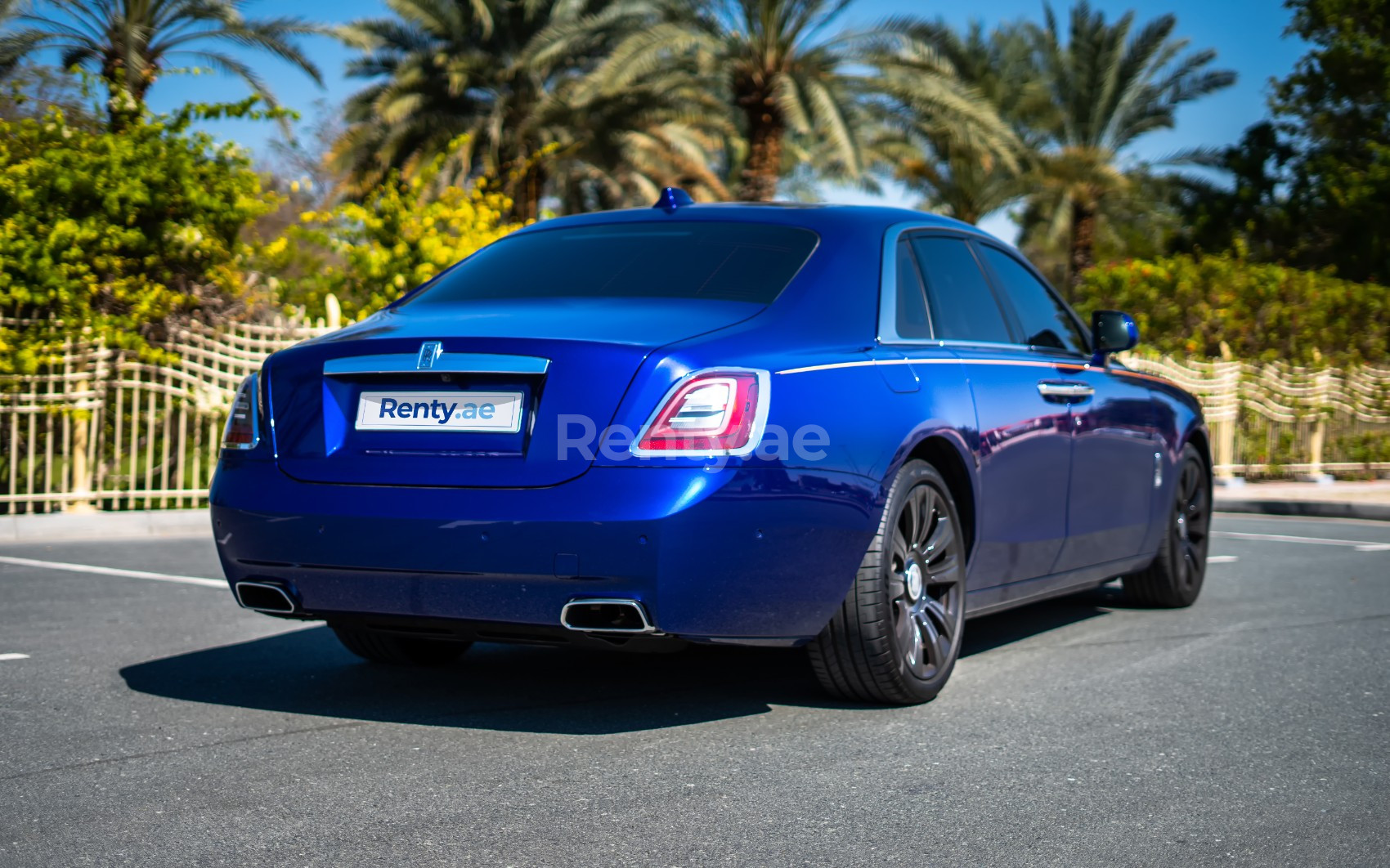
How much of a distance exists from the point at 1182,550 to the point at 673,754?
3.97 m

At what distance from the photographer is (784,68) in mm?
23203

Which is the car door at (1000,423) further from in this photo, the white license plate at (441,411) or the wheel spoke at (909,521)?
the white license plate at (441,411)

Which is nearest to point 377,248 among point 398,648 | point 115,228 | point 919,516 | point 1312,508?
point 115,228

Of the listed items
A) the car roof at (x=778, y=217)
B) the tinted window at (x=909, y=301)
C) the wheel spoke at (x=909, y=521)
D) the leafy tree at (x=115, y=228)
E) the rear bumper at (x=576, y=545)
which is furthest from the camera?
the leafy tree at (x=115, y=228)

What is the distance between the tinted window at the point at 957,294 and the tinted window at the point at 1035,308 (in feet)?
0.68

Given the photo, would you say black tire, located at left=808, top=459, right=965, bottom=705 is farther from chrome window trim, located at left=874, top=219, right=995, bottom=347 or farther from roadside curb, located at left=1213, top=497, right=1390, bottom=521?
roadside curb, located at left=1213, top=497, right=1390, bottom=521

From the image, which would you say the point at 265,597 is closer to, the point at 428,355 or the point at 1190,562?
the point at 428,355

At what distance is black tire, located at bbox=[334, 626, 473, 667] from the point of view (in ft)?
17.4

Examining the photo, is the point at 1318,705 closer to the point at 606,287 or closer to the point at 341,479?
the point at 606,287

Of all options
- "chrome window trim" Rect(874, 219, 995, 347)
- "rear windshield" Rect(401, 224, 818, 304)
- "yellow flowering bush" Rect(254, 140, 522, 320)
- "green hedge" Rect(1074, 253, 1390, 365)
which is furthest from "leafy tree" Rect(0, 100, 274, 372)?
"green hedge" Rect(1074, 253, 1390, 365)

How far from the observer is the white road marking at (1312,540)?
11492 mm

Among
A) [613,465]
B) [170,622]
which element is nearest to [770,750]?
[613,465]

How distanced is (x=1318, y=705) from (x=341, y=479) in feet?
10.7

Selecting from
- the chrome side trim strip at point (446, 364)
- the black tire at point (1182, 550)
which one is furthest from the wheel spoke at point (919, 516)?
the black tire at point (1182, 550)
